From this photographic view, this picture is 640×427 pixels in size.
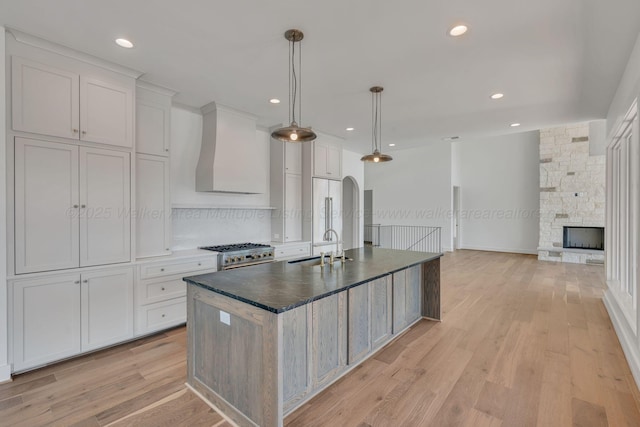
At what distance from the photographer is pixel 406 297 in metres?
3.39

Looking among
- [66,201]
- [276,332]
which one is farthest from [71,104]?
[276,332]

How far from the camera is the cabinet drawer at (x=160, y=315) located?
10.4 feet

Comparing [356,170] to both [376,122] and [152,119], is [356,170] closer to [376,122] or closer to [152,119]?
[376,122]

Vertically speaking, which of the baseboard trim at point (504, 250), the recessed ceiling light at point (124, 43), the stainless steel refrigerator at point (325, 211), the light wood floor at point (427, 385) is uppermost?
the recessed ceiling light at point (124, 43)

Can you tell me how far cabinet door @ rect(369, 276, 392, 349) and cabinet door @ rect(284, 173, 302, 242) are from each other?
242cm

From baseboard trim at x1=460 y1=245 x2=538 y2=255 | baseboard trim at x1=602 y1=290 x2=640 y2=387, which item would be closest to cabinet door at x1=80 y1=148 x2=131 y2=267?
baseboard trim at x1=602 y1=290 x2=640 y2=387

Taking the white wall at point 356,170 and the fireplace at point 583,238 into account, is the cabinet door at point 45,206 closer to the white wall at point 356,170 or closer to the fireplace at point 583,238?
the white wall at point 356,170

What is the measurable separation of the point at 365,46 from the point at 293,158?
2.75m

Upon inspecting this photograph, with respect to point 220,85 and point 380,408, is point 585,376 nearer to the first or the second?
point 380,408

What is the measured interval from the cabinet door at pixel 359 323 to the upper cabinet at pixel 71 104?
8.76ft

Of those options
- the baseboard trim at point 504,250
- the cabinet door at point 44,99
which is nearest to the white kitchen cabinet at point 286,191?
the cabinet door at point 44,99

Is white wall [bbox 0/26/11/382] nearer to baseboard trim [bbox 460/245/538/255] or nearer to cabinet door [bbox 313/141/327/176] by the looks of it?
cabinet door [bbox 313/141/327/176]

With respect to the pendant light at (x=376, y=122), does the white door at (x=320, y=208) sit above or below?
below

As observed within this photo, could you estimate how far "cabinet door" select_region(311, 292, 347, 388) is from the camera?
85.9 inches
